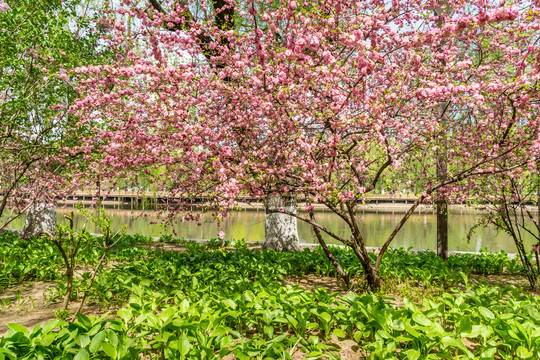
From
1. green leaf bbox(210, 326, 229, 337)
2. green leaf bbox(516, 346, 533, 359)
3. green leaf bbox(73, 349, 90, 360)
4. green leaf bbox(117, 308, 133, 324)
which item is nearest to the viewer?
green leaf bbox(73, 349, 90, 360)

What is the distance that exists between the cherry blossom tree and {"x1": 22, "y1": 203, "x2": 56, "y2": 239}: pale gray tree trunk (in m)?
7.76

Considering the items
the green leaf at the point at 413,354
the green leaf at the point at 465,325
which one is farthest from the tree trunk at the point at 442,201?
the green leaf at the point at 413,354

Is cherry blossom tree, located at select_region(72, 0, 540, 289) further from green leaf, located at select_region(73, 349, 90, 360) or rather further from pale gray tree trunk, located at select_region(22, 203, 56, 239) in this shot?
pale gray tree trunk, located at select_region(22, 203, 56, 239)

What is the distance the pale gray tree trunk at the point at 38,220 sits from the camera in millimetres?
12445

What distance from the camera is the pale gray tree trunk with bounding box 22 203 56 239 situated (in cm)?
1245

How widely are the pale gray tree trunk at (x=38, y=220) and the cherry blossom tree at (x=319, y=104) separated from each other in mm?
7762

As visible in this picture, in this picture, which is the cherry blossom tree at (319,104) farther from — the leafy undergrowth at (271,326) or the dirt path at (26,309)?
the dirt path at (26,309)

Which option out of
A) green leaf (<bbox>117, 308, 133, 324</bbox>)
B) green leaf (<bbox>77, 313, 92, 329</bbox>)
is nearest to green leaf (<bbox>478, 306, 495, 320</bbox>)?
green leaf (<bbox>117, 308, 133, 324</bbox>)

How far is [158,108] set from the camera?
5707mm

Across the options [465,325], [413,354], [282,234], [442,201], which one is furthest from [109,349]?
[282,234]

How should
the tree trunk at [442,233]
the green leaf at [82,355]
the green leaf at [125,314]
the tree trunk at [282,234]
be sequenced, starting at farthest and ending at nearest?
the tree trunk at [282,234] < the tree trunk at [442,233] < the green leaf at [125,314] < the green leaf at [82,355]

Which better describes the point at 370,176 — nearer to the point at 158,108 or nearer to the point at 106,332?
the point at 158,108

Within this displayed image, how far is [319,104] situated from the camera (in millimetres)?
4891

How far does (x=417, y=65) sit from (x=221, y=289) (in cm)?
443
